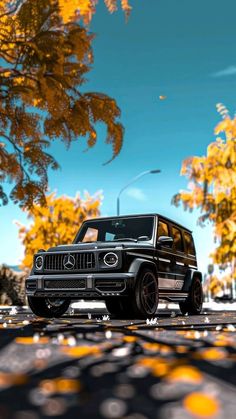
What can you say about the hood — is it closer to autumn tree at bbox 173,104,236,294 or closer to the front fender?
the front fender

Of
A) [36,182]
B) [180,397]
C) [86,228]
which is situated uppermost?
[36,182]

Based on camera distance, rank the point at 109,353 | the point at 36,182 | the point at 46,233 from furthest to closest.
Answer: the point at 46,233
the point at 36,182
the point at 109,353

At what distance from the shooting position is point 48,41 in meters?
9.09

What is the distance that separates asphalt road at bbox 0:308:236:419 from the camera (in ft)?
8.50

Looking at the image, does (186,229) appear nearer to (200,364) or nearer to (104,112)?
(104,112)

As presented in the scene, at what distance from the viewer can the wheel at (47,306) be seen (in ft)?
29.9

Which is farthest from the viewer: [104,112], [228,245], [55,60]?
[228,245]

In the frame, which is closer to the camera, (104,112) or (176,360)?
(176,360)

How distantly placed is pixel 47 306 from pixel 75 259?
5.11ft

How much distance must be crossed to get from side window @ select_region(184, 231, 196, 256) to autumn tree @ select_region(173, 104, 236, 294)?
369 inches

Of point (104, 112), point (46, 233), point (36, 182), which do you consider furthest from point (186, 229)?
point (46, 233)

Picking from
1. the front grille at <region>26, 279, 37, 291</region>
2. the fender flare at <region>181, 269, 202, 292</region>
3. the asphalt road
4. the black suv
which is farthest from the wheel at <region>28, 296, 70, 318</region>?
the asphalt road

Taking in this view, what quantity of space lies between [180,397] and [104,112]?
8805mm

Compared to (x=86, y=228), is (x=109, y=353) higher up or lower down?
lower down
